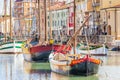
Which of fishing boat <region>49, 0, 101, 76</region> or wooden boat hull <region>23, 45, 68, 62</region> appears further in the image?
wooden boat hull <region>23, 45, 68, 62</region>

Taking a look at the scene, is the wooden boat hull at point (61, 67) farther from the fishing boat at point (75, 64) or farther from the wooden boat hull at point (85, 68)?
the wooden boat hull at point (85, 68)

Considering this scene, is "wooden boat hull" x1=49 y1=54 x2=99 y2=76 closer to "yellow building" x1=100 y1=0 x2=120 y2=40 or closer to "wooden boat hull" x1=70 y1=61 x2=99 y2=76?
"wooden boat hull" x1=70 y1=61 x2=99 y2=76

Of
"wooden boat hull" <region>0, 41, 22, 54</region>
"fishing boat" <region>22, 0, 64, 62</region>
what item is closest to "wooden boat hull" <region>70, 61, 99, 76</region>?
"fishing boat" <region>22, 0, 64, 62</region>

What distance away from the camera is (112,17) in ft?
293

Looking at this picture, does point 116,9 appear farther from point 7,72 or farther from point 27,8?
point 27,8

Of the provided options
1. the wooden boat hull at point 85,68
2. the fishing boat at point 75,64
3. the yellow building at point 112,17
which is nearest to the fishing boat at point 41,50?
the fishing boat at point 75,64

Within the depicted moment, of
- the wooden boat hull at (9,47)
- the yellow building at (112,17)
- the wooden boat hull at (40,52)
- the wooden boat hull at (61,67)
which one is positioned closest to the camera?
the wooden boat hull at (61,67)

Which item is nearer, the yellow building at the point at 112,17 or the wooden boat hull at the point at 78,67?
the wooden boat hull at the point at 78,67

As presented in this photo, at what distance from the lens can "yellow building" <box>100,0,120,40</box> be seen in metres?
87.3

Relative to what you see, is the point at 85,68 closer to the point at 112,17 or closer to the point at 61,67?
the point at 61,67

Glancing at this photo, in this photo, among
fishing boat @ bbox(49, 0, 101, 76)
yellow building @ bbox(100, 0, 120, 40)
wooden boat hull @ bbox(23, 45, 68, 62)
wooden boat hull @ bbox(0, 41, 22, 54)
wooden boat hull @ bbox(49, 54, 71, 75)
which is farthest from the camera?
yellow building @ bbox(100, 0, 120, 40)

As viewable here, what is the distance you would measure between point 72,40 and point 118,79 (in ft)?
19.9

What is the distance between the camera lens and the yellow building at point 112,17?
8731 centimetres

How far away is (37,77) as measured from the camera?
34344mm
